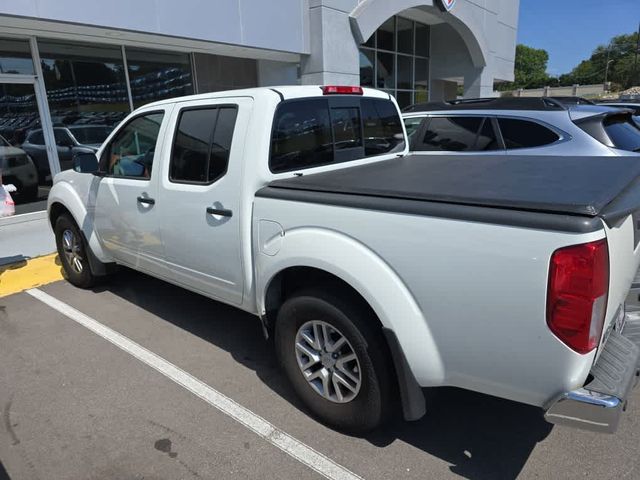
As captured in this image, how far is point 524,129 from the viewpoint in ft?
17.0

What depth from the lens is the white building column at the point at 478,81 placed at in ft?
56.6

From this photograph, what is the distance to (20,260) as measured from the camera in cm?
604

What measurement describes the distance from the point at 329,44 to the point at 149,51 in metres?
3.80

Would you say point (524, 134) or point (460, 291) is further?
point (524, 134)

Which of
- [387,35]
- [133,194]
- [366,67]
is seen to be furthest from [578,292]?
[387,35]

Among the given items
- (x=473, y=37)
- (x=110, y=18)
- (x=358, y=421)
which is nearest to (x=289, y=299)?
(x=358, y=421)

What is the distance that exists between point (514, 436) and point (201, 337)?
2517 mm

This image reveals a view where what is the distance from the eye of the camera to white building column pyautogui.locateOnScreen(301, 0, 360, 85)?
10094mm

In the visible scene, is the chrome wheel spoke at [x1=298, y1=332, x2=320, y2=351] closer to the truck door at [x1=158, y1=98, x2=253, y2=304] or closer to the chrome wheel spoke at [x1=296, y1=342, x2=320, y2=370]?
the chrome wheel spoke at [x1=296, y1=342, x2=320, y2=370]

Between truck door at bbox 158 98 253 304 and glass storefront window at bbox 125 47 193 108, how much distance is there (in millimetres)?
6889

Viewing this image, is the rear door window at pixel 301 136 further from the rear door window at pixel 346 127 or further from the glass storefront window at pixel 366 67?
the glass storefront window at pixel 366 67

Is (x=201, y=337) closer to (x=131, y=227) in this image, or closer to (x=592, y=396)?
(x=131, y=227)

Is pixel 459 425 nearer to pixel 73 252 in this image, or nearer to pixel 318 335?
pixel 318 335

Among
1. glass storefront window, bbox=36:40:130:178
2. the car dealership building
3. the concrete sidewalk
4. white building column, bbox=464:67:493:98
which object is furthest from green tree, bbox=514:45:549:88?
the concrete sidewalk
